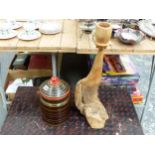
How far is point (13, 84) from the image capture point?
151 cm

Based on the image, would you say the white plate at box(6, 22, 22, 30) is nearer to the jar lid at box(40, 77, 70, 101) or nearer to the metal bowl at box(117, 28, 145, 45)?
the jar lid at box(40, 77, 70, 101)

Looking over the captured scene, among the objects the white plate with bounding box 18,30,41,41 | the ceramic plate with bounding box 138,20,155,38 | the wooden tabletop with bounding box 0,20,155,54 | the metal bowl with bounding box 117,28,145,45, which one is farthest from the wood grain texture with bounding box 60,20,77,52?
the ceramic plate with bounding box 138,20,155,38

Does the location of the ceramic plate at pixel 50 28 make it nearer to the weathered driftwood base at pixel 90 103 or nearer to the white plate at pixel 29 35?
the white plate at pixel 29 35

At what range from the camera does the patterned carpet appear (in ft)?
3.38

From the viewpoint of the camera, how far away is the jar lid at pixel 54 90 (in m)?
0.99

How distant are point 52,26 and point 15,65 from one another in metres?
0.48

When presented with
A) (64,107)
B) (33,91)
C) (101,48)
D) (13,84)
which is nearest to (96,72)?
(101,48)

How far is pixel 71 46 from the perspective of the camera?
1081mm

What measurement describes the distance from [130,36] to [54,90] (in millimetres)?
494

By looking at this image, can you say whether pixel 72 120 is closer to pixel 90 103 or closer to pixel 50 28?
pixel 90 103

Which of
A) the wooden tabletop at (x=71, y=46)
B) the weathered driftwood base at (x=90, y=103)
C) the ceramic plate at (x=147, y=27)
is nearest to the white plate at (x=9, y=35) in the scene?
the wooden tabletop at (x=71, y=46)

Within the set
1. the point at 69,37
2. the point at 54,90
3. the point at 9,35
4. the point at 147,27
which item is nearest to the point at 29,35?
the point at 9,35

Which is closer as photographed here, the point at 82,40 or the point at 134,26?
the point at 82,40
